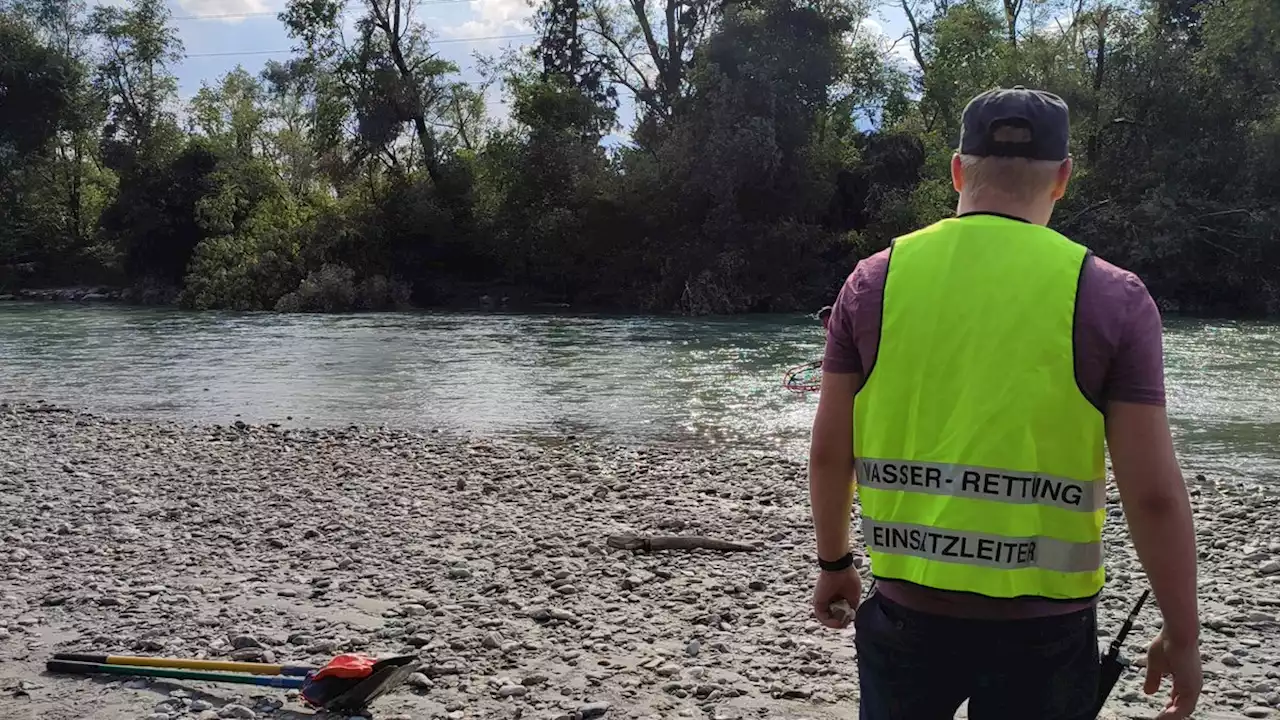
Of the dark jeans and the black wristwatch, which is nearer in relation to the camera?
the dark jeans

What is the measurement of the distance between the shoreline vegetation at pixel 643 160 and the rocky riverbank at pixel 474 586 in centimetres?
2413

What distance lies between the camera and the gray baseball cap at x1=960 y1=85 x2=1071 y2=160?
2004mm

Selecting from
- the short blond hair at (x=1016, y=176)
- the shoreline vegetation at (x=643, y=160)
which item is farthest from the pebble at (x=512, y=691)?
the shoreline vegetation at (x=643, y=160)

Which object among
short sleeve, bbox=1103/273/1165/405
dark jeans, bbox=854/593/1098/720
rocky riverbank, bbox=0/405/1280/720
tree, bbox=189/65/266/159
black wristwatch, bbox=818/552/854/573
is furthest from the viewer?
tree, bbox=189/65/266/159

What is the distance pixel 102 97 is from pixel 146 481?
44.0 meters

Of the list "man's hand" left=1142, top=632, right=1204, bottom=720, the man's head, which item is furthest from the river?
the man's head

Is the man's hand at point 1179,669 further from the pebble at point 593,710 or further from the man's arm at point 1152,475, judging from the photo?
the pebble at point 593,710

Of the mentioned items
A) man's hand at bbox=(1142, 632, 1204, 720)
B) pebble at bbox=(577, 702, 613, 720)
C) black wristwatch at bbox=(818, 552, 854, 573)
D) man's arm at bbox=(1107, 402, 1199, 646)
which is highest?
man's arm at bbox=(1107, 402, 1199, 646)

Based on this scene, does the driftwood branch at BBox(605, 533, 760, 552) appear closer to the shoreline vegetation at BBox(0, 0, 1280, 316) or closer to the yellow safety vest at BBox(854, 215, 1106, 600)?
the yellow safety vest at BBox(854, 215, 1106, 600)

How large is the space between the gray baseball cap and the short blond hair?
11mm

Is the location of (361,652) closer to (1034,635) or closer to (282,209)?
(1034,635)

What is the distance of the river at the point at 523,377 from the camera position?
12.9 metres

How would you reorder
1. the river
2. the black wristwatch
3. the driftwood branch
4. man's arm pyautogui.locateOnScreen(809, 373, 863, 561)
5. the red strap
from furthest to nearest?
the river → the driftwood branch → the red strap → the black wristwatch → man's arm pyautogui.locateOnScreen(809, 373, 863, 561)

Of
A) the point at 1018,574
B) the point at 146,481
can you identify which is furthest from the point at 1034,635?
the point at 146,481
